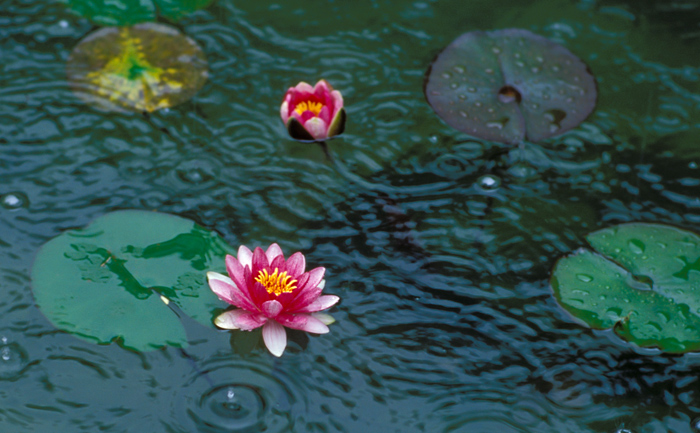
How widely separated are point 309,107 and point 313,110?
0.07ft

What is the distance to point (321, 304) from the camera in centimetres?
238

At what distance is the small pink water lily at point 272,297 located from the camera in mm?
2307

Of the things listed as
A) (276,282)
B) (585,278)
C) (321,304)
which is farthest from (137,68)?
(585,278)

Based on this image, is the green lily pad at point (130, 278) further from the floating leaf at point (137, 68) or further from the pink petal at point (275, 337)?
the floating leaf at point (137, 68)

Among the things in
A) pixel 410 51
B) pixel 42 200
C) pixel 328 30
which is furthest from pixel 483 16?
pixel 42 200

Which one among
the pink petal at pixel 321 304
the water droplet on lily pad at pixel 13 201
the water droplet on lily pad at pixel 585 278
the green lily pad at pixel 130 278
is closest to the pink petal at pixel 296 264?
the pink petal at pixel 321 304

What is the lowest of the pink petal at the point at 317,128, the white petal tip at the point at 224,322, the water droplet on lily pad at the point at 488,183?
the white petal tip at the point at 224,322

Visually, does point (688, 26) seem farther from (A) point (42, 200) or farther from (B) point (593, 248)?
(A) point (42, 200)

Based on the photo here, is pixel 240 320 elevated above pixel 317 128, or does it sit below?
below

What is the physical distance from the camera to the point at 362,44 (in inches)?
138

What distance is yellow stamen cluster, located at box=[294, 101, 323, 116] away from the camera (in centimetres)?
299

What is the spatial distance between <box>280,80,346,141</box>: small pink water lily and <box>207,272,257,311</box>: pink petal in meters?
0.89

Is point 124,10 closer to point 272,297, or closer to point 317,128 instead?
point 317,128

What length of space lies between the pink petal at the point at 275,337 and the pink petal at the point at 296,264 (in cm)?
19
